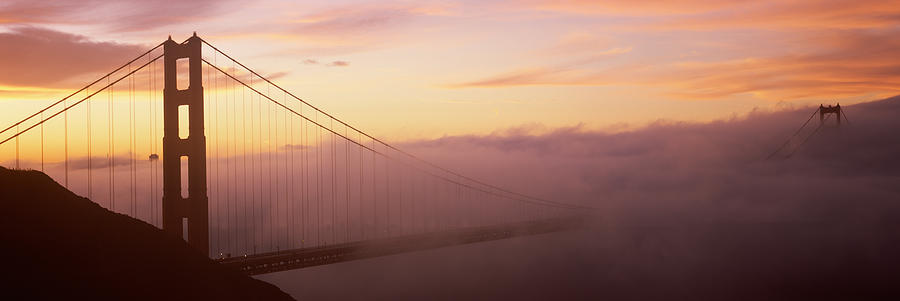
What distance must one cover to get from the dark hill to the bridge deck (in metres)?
15.1

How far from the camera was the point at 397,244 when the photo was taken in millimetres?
103188

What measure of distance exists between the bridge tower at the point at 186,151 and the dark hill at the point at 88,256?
21.4 ft

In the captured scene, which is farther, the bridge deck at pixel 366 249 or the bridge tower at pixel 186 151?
the bridge deck at pixel 366 249

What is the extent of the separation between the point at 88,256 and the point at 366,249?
2149 inches

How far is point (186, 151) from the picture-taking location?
53.5 metres

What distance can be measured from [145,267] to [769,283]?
15221cm

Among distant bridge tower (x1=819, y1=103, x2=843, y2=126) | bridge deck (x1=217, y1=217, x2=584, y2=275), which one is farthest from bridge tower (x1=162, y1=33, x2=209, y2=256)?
distant bridge tower (x1=819, y1=103, x2=843, y2=126)

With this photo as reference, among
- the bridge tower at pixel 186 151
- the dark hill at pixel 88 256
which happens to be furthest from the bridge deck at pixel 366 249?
the dark hill at pixel 88 256

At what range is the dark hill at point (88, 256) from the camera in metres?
34.5

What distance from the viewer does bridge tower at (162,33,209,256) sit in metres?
52.6

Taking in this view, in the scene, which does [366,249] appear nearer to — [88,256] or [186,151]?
[186,151]

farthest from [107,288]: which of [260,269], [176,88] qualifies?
[260,269]

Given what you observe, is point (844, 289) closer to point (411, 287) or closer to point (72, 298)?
point (411, 287)

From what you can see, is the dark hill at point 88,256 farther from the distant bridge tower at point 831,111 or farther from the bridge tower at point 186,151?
the distant bridge tower at point 831,111
